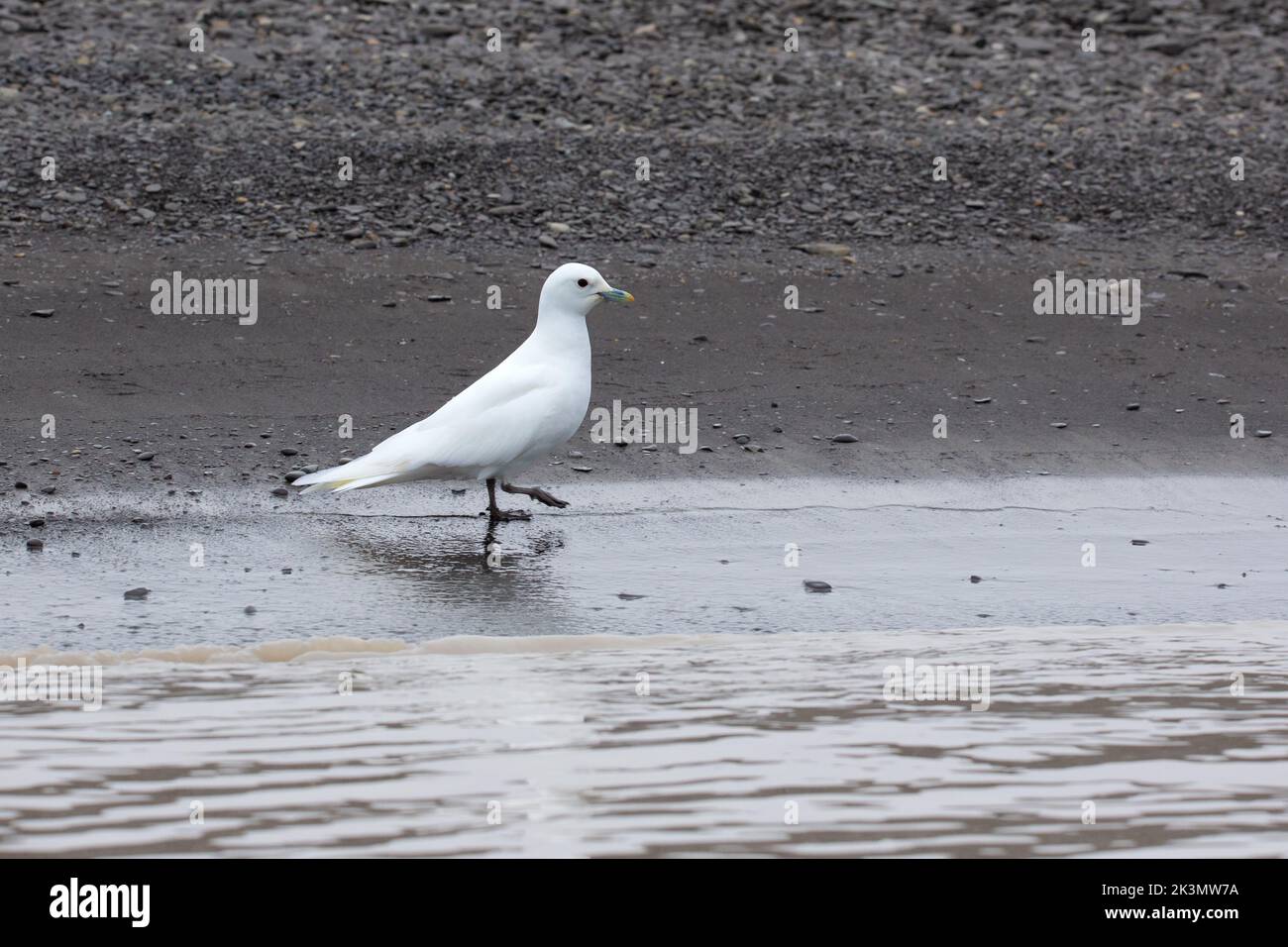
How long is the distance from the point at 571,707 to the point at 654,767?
655 millimetres

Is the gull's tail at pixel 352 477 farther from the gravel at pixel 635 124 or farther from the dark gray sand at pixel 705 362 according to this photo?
the gravel at pixel 635 124

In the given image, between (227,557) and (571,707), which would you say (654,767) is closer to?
(571,707)

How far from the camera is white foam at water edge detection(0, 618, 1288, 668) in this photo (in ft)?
21.3

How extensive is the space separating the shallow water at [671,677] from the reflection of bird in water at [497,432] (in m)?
0.25

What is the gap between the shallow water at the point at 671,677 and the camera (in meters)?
4.91

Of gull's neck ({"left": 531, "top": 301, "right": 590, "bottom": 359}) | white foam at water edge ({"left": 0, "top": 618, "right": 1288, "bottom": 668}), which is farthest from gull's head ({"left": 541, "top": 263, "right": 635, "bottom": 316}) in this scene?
white foam at water edge ({"left": 0, "top": 618, "right": 1288, "bottom": 668})

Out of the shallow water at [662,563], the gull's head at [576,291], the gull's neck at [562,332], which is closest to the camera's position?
the shallow water at [662,563]

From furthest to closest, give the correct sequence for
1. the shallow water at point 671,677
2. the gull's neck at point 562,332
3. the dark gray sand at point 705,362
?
the dark gray sand at point 705,362, the gull's neck at point 562,332, the shallow water at point 671,677

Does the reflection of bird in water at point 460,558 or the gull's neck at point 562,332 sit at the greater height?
the gull's neck at point 562,332

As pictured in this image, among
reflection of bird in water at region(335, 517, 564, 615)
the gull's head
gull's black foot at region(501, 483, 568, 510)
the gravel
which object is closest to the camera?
reflection of bird in water at region(335, 517, 564, 615)

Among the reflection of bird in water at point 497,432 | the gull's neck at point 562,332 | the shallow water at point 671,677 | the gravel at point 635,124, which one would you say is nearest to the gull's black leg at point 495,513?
the reflection of bird in water at point 497,432

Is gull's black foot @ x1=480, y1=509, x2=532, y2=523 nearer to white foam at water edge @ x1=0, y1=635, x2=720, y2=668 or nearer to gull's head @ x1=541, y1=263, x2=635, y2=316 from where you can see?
gull's head @ x1=541, y1=263, x2=635, y2=316

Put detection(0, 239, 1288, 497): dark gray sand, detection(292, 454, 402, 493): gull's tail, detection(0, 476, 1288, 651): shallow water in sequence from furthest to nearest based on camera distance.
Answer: detection(0, 239, 1288, 497): dark gray sand → detection(292, 454, 402, 493): gull's tail → detection(0, 476, 1288, 651): shallow water

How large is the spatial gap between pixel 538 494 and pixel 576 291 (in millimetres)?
1107
